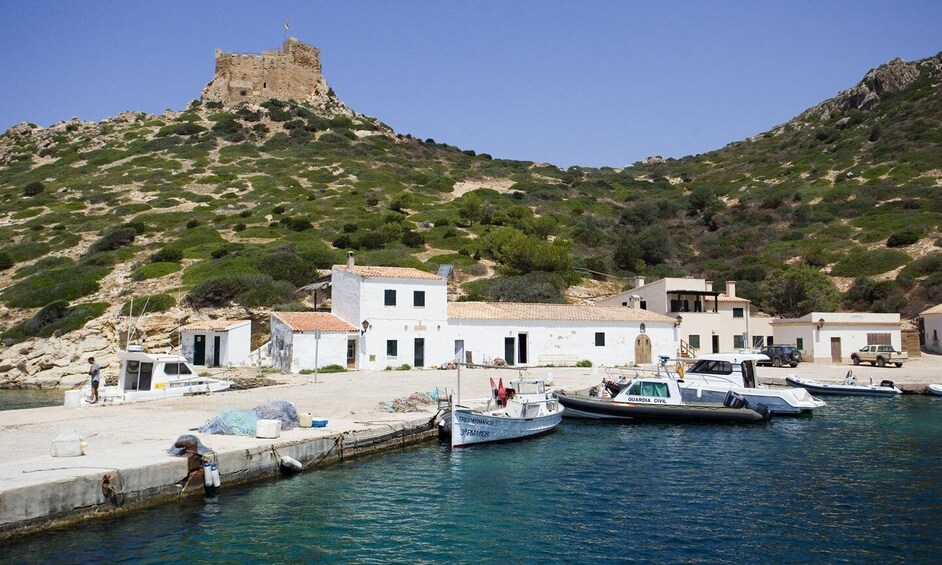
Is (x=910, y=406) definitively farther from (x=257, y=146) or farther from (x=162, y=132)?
(x=162, y=132)

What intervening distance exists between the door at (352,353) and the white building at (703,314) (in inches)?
757

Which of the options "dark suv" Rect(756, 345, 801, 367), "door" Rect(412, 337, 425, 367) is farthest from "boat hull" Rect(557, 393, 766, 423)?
"dark suv" Rect(756, 345, 801, 367)

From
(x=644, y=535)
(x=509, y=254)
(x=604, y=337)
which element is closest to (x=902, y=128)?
(x=509, y=254)

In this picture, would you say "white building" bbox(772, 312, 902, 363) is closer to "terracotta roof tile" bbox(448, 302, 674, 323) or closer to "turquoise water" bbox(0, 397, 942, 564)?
"terracotta roof tile" bbox(448, 302, 674, 323)

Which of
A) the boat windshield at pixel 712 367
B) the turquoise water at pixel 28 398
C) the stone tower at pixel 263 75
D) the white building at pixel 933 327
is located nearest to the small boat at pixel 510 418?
the boat windshield at pixel 712 367

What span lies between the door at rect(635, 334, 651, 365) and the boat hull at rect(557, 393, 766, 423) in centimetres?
1579

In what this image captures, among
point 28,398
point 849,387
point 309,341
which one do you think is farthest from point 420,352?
point 849,387

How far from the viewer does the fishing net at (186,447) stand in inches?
487

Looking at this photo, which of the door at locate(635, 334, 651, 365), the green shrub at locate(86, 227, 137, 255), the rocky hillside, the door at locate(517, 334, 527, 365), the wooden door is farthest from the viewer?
the green shrub at locate(86, 227, 137, 255)

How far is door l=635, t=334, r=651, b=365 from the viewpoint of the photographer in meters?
38.9

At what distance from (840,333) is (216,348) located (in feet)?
113

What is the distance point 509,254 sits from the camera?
5372 centimetres

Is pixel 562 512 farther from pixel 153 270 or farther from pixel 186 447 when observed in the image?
pixel 153 270

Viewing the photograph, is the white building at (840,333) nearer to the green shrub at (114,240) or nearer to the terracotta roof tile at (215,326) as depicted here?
the terracotta roof tile at (215,326)
